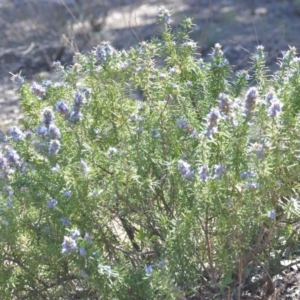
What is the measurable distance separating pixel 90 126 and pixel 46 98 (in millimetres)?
347

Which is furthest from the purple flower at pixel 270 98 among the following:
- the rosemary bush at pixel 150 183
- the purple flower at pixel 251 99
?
the purple flower at pixel 251 99

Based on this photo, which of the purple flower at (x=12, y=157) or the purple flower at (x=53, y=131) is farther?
the purple flower at (x=12, y=157)

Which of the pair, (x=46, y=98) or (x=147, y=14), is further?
(x=147, y=14)

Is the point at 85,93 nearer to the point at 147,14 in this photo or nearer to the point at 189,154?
the point at 189,154

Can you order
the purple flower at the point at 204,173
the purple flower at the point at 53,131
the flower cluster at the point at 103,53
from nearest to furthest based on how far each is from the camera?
the purple flower at the point at 204,173 < the purple flower at the point at 53,131 < the flower cluster at the point at 103,53

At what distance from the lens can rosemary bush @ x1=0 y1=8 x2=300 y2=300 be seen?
3.07m

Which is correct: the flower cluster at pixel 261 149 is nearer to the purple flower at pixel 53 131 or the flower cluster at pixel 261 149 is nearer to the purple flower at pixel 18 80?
the purple flower at pixel 53 131

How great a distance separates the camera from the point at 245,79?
12.6 feet

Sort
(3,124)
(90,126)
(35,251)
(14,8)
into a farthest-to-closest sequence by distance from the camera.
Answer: (14,8) → (3,124) → (90,126) → (35,251)

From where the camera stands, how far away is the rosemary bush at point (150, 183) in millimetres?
3066

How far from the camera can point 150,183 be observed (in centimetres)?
323

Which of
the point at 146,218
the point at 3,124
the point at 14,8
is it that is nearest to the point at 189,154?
the point at 146,218

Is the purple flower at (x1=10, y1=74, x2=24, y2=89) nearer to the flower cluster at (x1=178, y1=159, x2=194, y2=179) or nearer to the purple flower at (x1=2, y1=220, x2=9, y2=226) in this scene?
the purple flower at (x1=2, y1=220, x2=9, y2=226)

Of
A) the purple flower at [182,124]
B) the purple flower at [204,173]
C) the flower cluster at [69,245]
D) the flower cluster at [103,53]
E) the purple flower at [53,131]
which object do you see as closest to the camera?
the flower cluster at [69,245]
